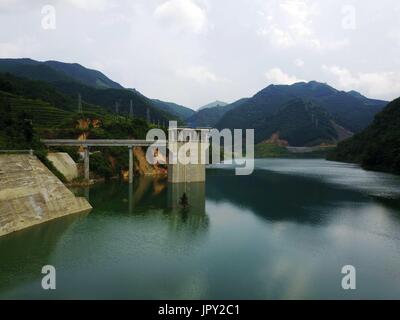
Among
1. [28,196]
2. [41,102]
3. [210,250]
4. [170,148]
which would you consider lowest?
[210,250]

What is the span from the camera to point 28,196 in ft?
123

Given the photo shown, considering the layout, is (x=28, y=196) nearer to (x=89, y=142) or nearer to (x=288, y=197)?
(x=89, y=142)

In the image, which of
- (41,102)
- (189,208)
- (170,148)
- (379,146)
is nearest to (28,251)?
(189,208)

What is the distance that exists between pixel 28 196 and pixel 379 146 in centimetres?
10300

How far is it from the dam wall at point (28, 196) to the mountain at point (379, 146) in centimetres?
8664

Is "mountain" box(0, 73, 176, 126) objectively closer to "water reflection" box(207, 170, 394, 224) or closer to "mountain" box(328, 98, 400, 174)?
"water reflection" box(207, 170, 394, 224)

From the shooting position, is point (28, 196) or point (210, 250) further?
point (28, 196)

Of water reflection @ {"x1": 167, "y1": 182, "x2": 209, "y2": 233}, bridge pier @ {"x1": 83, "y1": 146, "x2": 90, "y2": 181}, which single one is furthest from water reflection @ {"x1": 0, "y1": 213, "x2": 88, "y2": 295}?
bridge pier @ {"x1": 83, "y1": 146, "x2": 90, "y2": 181}

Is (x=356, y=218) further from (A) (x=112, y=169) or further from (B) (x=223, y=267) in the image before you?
(A) (x=112, y=169)

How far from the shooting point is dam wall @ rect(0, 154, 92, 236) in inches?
1350

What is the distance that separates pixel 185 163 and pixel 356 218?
37377 mm

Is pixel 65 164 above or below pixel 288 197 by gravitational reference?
above

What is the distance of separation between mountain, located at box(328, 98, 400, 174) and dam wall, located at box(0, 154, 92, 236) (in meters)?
86.6
